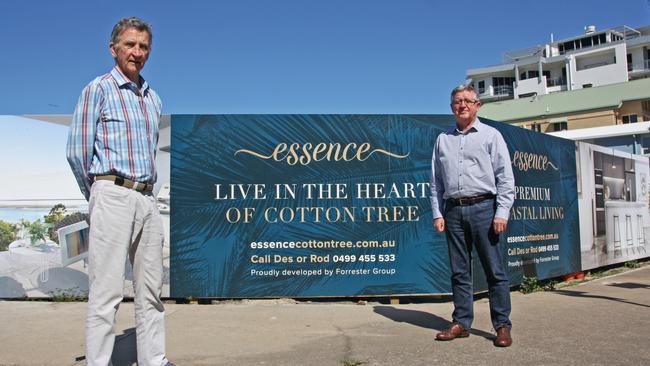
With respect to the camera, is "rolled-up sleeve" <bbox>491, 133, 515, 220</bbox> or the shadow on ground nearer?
"rolled-up sleeve" <bbox>491, 133, 515, 220</bbox>

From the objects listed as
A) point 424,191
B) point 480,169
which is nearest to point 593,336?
point 480,169

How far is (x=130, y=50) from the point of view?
312 centimetres

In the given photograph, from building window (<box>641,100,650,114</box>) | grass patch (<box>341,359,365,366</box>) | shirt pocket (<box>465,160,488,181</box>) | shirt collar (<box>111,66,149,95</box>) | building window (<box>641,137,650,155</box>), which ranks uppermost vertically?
building window (<box>641,100,650,114</box>)

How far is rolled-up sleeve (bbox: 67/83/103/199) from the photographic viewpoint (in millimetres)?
2969

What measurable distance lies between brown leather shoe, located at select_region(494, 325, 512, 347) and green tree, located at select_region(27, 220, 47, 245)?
5.29 m

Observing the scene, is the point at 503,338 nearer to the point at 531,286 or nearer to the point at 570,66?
the point at 531,286

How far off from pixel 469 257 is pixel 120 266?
263 centimetres

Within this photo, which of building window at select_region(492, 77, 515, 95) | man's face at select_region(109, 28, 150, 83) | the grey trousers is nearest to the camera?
the grey trousers

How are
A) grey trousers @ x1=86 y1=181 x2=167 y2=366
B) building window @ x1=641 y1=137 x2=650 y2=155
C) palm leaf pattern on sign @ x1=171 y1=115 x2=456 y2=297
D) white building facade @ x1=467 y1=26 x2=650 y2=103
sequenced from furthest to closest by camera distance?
white building facade @ x1=467 y1=26 x2=650 y2=103
building window @ x1=641 y1=137 x2=650 y2=155
palm leaf pattern on sign @ x1=171 y1=115 x2=456 y2=297
grey trousers @ x1=86 y1=181 x2=167 y2=366

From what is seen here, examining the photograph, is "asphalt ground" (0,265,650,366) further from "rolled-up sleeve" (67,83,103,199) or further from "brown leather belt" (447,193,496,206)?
"rolled-up sleeve" (67,83,103,199)

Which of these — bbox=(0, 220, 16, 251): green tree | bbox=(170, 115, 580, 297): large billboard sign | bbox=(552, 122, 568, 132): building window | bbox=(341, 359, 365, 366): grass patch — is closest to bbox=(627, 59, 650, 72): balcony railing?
bbox=(552, 122, 568, 132): building window

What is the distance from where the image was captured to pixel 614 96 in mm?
38469

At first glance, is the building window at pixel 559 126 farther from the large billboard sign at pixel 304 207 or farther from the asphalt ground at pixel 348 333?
the large billboard sign at pixel 304 207

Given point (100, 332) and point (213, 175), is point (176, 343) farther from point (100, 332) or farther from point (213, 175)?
point (213, 175)
